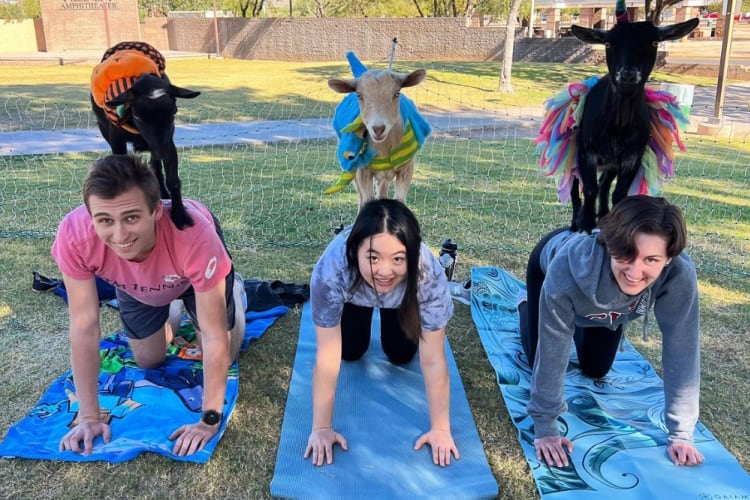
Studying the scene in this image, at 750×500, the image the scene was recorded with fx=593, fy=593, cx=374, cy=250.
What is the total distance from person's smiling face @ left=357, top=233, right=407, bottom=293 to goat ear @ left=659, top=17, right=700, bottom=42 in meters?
1.42

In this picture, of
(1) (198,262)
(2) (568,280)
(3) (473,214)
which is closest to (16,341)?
(1) (198,262)

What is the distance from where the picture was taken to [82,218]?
108 inches

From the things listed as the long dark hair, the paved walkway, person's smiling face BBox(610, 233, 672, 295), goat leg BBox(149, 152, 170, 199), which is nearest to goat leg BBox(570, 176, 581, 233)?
person's smiling face BBox(610, 233, 672, 295)

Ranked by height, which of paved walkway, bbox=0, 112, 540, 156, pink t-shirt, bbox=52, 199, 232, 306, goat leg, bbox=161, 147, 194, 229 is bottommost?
paved walkway, bbox=0, 112, 540, 156

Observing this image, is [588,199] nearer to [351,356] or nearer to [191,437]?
[351,356]

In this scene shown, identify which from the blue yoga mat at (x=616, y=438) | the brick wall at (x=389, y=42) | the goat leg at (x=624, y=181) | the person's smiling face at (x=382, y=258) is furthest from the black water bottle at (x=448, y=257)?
the brick wall at (x=389, y=42)

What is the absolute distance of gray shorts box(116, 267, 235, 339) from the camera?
3.31 m

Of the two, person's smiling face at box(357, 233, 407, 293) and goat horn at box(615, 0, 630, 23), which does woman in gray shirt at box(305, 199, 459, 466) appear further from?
goat horn at box(615, 0, 630, 23)

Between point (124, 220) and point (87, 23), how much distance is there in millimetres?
37415

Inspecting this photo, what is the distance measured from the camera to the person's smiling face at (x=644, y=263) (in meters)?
2.38

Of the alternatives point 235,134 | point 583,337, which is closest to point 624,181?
point 583,337

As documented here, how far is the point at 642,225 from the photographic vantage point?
2371 millimetres

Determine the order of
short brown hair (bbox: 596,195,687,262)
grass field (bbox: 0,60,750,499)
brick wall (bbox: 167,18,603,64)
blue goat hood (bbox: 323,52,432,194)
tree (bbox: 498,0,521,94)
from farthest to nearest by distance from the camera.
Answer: brick wall (bbox: 167,18,603,64) → tree (bbox: 498,0,521,94) → blue goat hood (bbox: 323,52,432,194) → grass field (bbox: 0,60,750,499) → short brown hair (bbox: 596,195,687,262)

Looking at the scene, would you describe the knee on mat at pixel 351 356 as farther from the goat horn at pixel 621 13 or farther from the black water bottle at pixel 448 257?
the goat horn at pixel 621 13
